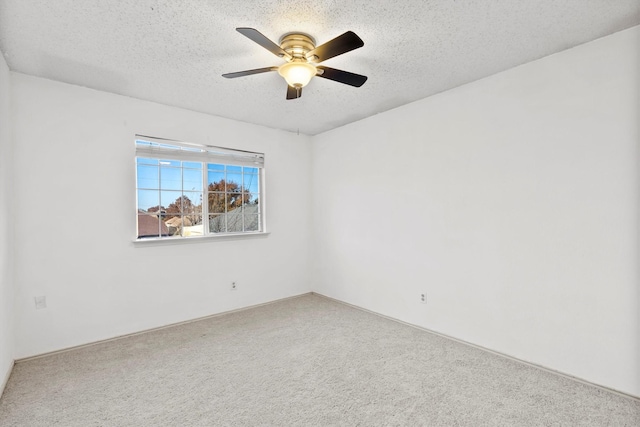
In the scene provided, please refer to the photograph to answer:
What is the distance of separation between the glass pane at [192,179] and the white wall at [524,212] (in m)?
2.13

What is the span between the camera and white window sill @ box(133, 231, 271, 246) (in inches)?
128

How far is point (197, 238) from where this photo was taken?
3.60 m

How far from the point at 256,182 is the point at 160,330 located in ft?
6.90

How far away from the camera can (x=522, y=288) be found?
8.34 feet

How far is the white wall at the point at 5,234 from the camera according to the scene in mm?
2225

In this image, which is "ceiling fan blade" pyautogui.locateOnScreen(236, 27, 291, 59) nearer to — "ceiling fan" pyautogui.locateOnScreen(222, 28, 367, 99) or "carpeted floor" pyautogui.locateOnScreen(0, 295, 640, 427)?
"ceiling fan" pyautogui.locateOnScreen(222, 28, 367, 99)

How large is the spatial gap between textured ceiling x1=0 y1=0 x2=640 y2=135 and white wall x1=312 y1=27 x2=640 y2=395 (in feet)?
1.02

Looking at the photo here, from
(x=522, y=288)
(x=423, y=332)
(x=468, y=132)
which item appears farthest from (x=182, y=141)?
(x=522, y=288)

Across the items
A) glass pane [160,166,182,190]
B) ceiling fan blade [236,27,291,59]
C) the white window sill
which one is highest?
A: ceiling fan blade [236,27,291,59]

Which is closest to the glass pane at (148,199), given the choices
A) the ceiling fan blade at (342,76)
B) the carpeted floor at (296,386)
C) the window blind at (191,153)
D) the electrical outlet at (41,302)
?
the window blind at (191,153)

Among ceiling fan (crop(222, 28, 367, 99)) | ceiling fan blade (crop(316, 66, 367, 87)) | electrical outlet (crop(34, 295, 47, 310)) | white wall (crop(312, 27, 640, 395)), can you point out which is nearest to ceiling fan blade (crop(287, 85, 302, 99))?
ceiling fan (crop(222, 28, 367, 99))

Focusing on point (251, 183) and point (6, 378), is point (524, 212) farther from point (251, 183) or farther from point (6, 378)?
point (6, 378)

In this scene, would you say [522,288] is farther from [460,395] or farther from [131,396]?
[131,396]

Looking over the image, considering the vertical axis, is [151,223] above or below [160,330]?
above
